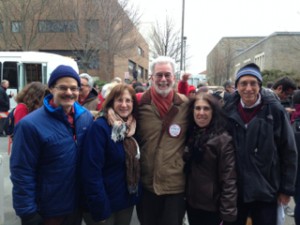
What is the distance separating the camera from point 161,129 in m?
2.99

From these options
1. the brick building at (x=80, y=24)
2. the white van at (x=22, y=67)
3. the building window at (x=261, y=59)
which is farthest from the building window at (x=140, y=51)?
the white van at (x=22, y=67)

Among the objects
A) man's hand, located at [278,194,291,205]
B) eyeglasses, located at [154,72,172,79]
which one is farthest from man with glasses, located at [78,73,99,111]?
man's hand, located at [278,194,291,205]

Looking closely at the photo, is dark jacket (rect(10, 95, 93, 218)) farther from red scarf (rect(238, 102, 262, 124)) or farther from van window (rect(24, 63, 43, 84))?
van window (rect(24, 63, 43, 84))

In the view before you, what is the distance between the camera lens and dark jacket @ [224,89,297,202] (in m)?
2.77

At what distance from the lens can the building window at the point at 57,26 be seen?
22.7 m

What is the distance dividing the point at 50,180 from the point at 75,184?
0.79 ft

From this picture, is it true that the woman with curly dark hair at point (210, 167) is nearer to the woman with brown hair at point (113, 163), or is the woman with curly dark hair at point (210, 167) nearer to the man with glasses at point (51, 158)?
the woman with brown hair at point (113, 163)

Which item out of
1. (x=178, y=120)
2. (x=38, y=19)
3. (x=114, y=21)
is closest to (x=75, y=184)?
(x=178, y=120)

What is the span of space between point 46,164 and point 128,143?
28.6 inches

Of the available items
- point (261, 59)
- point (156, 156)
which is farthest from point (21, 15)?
point (261, 59)

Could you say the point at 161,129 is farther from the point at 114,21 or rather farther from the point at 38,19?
the point at 38,19

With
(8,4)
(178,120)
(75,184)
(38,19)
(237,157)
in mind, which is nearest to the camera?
(75,184)

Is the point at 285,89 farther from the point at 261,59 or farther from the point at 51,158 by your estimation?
the point at 261,59

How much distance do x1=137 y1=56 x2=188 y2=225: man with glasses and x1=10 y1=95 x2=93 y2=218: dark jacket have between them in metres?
0.69
